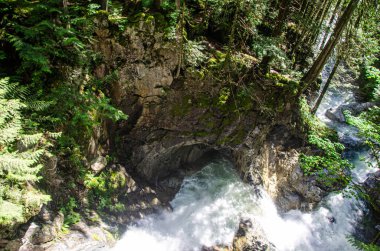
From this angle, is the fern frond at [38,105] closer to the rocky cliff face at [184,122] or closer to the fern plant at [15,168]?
the fern plant at [15,168]

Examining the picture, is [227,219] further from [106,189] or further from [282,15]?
[282,15]

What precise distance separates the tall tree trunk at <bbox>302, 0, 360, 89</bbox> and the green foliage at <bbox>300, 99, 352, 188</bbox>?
1.29m

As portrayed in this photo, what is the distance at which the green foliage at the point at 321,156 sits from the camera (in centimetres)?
1016

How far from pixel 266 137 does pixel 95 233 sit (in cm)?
848

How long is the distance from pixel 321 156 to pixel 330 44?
539 cm

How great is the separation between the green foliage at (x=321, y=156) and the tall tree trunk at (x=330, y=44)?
129 cm

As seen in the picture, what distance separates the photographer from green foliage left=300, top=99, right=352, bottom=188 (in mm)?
10161

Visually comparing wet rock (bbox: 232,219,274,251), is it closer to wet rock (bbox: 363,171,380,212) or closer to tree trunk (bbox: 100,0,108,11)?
wet rock (bbox: 363,171,380,212)

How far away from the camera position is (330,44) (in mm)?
10852

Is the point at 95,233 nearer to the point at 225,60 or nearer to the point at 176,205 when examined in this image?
the point at 176,205

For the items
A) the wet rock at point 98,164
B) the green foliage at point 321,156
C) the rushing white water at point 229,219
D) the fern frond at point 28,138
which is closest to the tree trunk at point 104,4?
the wet rock at point 98,164

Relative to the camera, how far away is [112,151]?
31.3ft

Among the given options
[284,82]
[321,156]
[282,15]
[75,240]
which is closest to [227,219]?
[321,156]

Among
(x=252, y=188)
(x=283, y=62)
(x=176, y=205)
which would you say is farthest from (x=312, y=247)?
(x=283, y=62)
